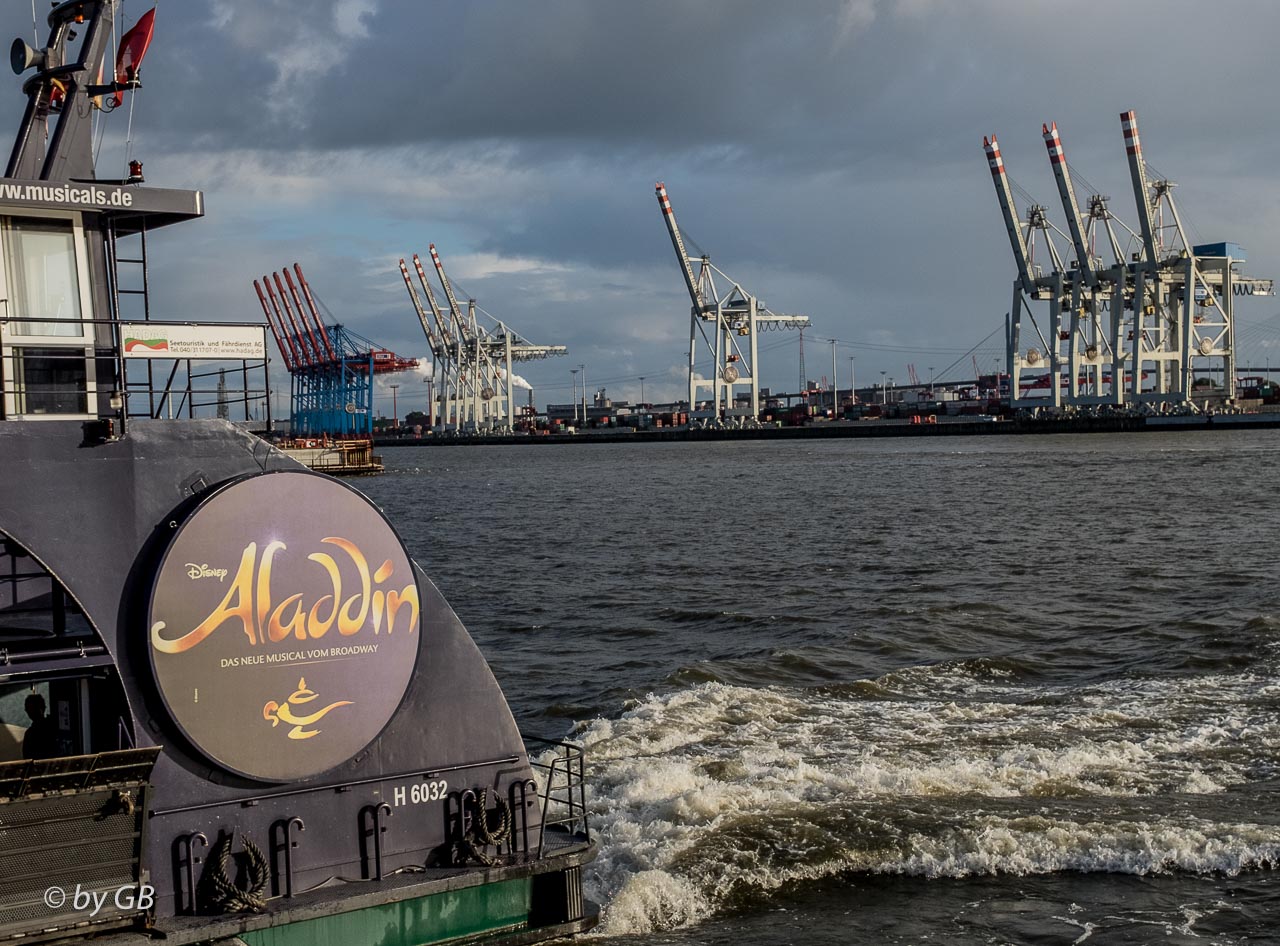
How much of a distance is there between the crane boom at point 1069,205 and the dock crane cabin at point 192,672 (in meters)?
113

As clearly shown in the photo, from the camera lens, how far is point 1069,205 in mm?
112938

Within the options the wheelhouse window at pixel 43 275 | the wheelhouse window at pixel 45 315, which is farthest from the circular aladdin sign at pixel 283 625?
the wheelhouse window at pixel 43 275

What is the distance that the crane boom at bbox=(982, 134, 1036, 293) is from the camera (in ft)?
383

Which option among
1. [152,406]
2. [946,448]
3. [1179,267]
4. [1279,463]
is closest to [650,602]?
[152,406]

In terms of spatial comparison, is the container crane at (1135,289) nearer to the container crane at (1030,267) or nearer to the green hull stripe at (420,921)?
the container crane at (1030,267)

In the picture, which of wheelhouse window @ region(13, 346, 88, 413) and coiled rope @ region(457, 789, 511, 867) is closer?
wheelhouse window @ region(13, 346, 88, 413)

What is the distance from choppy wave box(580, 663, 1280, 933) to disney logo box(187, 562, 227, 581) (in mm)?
4234

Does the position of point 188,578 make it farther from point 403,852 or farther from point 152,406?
point 403,852

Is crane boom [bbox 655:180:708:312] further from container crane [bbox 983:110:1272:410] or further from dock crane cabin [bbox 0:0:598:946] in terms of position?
dock crane cabin [bbox 0:0:598:946]

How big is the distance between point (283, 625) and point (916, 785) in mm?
7059

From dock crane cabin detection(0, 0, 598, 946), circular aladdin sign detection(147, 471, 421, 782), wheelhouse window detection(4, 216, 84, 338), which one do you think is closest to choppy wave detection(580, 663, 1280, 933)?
dock crane cabin detection(0, 0, 598, 946)

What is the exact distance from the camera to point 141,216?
25.3ft

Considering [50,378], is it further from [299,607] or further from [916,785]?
[916,785]

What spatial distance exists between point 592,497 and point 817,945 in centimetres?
4751
